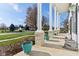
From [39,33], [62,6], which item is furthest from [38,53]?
[62,6]

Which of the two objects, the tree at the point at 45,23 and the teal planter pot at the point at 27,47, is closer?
the teal planter pot at the point at 27,47

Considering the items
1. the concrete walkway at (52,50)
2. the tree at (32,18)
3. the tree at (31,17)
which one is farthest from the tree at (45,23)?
the concrete walkway at (52,50)

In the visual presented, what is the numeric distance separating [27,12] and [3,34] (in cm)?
66

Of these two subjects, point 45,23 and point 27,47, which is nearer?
point 27,47

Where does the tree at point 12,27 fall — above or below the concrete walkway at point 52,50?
above

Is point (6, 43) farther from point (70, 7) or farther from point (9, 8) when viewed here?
point (70, 7)

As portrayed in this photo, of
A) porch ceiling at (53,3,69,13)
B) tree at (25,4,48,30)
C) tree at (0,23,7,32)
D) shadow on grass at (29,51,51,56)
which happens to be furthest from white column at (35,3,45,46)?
tree at (0,23,7,32)

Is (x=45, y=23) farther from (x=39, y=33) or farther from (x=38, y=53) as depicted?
(x=38, y=53)

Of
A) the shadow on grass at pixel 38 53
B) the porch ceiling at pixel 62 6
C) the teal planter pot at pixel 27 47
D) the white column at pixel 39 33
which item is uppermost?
the porch ceiling at pixel 62 6

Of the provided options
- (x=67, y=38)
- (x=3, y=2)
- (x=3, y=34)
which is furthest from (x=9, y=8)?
(x=67, y=38)

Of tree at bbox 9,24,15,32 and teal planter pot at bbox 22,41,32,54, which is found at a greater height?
tree at bbox 9,24,15,32

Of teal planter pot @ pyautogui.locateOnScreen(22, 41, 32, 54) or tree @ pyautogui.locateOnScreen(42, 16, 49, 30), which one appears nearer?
teal planter pot @ pyautogui.locateOnScreen(22, 41, 32, 54)

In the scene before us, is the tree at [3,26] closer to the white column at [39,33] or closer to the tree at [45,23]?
the white column at [39,33]

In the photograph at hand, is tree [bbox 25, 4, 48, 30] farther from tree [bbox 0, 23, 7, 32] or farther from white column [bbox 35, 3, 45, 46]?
tree [bbox 0, 23, 7, 32]
